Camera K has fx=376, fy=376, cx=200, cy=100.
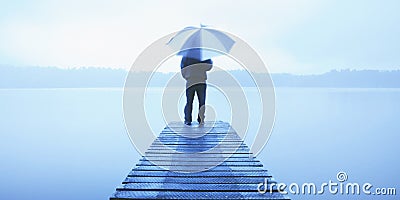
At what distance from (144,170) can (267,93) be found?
1.46 meters

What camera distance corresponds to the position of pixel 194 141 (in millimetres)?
3684

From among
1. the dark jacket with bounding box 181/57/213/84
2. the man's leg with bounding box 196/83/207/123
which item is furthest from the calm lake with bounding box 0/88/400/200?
the dark jacket with bounding box 181/57/213/84

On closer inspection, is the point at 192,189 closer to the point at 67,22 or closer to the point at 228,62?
the point at 228,62

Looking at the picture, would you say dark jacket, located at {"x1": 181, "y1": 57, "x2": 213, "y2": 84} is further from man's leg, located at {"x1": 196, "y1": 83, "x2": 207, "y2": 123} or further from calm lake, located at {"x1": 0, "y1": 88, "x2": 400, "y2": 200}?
calm lake, located at {"x1": 0, "y1": 88, "x2": 400, "y2": 200}

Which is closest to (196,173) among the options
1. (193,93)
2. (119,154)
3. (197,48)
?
(197,48)

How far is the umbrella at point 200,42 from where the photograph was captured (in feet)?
13.9

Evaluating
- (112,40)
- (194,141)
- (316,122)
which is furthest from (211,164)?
(112,40)

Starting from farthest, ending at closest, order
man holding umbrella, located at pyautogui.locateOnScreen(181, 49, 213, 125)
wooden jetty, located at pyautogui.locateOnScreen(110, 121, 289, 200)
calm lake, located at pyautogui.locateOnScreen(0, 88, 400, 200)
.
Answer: calm lake, located at pyautogui.locateOnScreen(0, 88, 400, 200), man holding umbrella, located at pyautogui.locateOnScreen(181, 49, 213, 125), wooden jetty, located at pyautogui.locateOnScreen(110, 121, 289, 200)

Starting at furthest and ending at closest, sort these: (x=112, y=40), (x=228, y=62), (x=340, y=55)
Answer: (x=340, y=55)
(x=112, y=40)
(x=228, y=62)

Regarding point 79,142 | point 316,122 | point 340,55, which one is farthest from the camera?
point 340,55

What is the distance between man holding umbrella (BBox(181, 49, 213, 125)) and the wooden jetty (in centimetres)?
90

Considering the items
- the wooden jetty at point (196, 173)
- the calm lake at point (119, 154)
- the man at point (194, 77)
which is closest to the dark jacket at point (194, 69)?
the man at point (194, 77)

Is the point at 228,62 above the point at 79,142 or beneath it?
beneath

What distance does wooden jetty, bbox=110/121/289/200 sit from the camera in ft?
6.62
